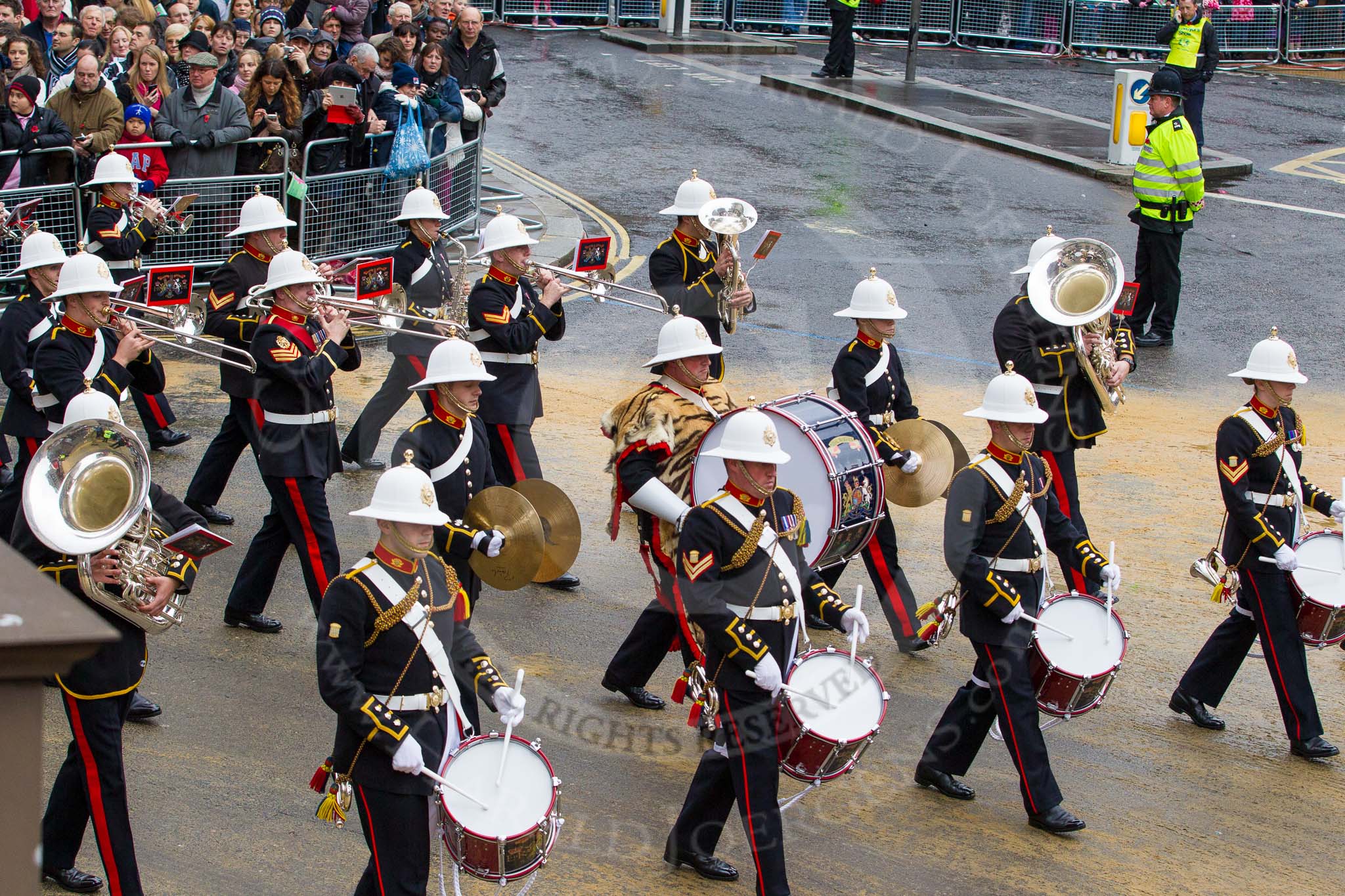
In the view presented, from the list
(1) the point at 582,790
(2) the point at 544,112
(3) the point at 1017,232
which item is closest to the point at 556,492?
(1) the point at 582,790

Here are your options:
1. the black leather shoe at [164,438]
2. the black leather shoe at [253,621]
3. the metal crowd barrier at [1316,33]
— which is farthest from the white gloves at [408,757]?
the metal crowd barrier at [1316,33]

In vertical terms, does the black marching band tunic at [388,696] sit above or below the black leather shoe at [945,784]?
above

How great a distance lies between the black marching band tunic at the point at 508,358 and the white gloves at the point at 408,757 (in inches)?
148

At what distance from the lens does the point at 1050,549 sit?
294 inches

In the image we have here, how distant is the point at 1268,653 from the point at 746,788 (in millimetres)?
2954

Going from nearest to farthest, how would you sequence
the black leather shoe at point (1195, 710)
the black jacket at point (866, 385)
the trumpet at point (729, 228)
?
the black leather shoe at point (1195, 710) → the black jacket at point (866, 385) → the trumpet at point (729, 228)

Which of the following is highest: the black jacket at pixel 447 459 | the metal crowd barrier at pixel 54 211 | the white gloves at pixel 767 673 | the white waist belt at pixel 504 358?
the metal crowd barrier at pixel 54 211

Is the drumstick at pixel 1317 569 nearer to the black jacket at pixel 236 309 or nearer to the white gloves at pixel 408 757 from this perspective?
the white gloves at pixel 408 757

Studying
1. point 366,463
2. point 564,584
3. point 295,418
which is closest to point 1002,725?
point 564,584

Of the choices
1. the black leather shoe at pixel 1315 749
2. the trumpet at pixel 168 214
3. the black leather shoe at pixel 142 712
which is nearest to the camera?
the black leather shoe at pixel 142 712

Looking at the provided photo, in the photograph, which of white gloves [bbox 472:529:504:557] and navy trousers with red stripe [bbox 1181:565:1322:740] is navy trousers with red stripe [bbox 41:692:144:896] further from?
navy trousers with red stripe [bbox 1181:565:1322:740]

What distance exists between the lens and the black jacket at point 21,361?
310 inches

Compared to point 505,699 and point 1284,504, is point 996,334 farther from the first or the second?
point 505,699

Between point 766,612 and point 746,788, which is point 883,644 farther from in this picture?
point 746,788
